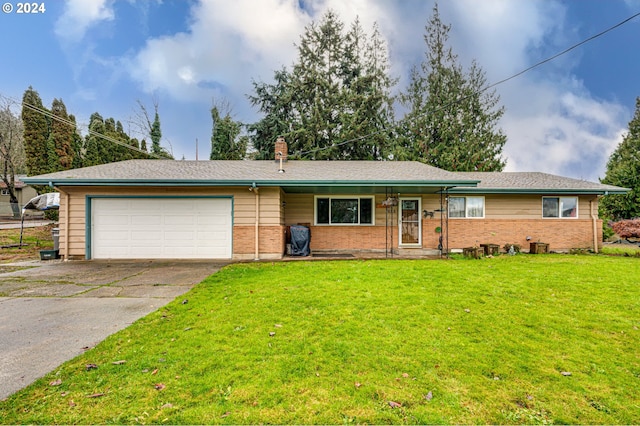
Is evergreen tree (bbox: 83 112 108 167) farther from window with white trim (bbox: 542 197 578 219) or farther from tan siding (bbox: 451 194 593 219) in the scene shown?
window with white trim (bbox: 542 197 578 219)

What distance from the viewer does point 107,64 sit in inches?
661

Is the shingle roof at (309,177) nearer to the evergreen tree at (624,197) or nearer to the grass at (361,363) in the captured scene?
the grass at (361,363)

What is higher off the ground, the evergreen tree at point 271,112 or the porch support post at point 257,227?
the evergreen tree at point 271,112

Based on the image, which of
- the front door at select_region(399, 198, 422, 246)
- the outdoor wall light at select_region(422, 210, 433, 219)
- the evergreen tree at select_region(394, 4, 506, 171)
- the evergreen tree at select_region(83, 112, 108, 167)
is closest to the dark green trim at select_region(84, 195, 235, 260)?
the front door at select_region(399, 198, 422, 246)

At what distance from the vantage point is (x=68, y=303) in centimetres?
499

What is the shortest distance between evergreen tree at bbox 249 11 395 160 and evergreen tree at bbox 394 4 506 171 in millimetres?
2088

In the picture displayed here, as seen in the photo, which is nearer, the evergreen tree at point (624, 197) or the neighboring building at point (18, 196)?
the evergreen tree at point (624, 197)

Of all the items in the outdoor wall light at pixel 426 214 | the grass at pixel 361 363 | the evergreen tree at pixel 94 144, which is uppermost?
the evergreen tree at pixel 94 144

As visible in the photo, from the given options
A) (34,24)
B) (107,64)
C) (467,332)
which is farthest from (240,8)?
(467,332)

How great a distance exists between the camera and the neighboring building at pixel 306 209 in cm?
949

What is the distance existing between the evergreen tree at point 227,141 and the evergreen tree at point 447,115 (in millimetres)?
12353

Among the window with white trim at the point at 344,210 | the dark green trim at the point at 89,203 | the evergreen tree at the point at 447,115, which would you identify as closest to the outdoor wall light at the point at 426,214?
the window with white trim at the point at 344,210

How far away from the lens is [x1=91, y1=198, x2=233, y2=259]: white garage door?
9.66m

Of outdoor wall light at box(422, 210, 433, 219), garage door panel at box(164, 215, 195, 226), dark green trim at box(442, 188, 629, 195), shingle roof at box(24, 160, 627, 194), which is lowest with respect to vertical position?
garage door panel at box(164, 215, 195, 226)
